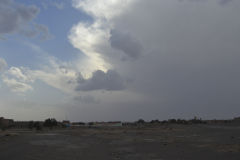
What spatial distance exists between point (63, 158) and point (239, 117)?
147546 millimetres

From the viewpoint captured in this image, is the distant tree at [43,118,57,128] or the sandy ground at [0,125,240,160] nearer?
the sandy ground at [0,125,240,160]

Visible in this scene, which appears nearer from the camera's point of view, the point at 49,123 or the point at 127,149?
the point at 127,149

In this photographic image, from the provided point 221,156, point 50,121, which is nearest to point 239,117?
point 50,121

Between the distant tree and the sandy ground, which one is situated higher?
the distant tree

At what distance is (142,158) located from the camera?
18.0 meters

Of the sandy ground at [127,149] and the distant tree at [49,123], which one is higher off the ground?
the distant tree at [49,123]

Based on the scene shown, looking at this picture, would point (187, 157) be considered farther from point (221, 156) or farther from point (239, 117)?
point (239, 117)

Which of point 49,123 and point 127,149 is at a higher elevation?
point 49,123

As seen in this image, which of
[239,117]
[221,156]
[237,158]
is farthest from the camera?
[239,117]

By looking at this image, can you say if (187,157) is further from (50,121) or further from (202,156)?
(50,121)

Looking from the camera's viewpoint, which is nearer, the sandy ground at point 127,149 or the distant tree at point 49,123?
the sandy ground at point 127,149

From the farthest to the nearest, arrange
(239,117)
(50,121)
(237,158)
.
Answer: (239,117)
(50,121)
(237,158)

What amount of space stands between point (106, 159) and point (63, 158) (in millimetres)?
3501

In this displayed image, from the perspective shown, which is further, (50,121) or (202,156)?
(50,121)
